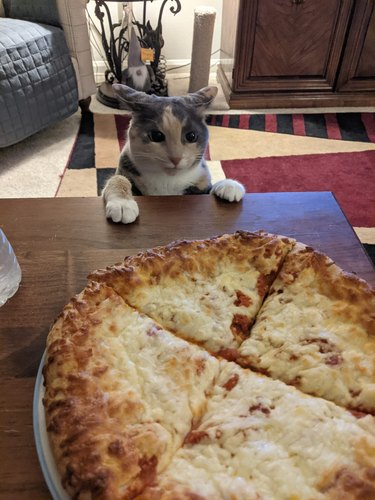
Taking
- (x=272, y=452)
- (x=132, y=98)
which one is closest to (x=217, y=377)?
(x=272, y=452)

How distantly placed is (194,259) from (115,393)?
29 centimetres

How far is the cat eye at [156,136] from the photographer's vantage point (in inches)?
50.4

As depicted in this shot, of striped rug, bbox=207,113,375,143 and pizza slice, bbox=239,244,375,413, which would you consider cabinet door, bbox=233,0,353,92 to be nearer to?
striped rug, bbox=207,113,375,143

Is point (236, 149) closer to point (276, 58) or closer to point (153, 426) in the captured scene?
point (276, 58)

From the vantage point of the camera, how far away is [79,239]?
38.5 inches

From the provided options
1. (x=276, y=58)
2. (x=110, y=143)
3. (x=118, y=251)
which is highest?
(x=118, y=251)

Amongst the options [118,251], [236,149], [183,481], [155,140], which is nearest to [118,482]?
[183,481]

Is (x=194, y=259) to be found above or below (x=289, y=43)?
above

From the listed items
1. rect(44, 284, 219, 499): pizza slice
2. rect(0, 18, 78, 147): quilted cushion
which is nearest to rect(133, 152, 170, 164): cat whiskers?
rect(44, 284, 219, 499): pizza slice

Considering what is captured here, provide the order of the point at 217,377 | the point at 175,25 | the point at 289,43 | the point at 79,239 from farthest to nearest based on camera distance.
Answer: the point at 175,25 < the point at 289,43 < the point at 79,239 < the point at 217,377

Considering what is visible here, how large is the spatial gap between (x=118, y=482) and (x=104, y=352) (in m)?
0.18

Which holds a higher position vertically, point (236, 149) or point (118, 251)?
point (118, 251)

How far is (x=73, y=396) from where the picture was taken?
57 cm

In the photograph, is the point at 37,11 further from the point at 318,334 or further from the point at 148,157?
the point at 318,334
